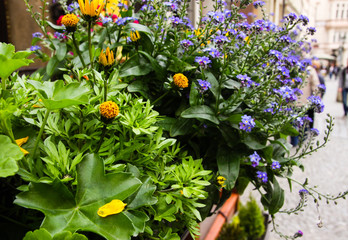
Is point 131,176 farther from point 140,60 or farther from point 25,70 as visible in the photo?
point 25,70

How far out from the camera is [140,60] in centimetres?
78

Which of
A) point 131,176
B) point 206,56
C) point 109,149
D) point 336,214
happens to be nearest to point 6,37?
point 206,56

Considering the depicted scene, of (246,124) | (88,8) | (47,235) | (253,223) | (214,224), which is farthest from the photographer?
(253,223)

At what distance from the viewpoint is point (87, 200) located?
1.34 feet

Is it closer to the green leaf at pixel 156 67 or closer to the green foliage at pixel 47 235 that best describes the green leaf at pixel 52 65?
the green leaf at pixel 156 67

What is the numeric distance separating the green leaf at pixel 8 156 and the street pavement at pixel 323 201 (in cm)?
129

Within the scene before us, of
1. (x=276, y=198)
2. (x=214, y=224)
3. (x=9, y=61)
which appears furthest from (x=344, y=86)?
(x=9, y=61)

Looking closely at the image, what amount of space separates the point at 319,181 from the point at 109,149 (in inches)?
143

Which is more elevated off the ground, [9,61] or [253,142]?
[9,61]

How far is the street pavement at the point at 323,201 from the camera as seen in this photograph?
2.55 meters

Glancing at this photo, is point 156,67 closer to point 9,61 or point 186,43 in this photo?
point 186,43

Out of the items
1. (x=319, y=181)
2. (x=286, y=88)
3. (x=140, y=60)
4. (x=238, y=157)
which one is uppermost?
(x=140, y=60)

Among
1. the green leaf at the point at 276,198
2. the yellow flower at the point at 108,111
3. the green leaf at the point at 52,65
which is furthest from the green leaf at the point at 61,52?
the green leaf at the point at 276,198

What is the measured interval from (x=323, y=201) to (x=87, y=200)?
3036 mm
